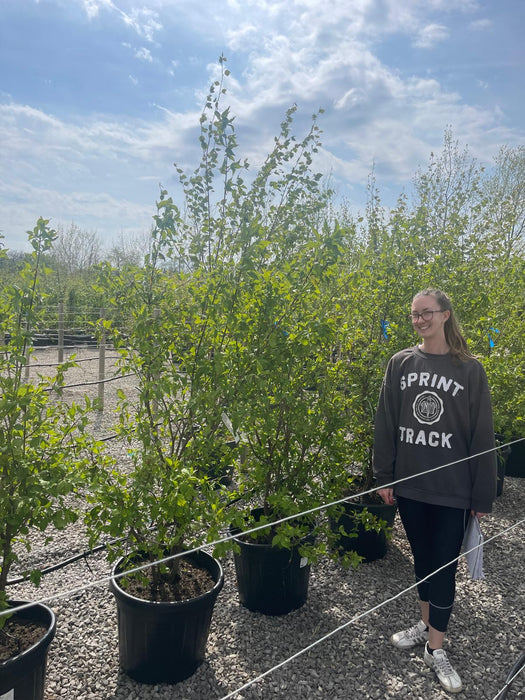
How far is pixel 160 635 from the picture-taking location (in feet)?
7.57

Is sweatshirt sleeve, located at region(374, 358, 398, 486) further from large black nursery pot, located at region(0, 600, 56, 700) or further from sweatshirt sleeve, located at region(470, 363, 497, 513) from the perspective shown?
large black nursery pot, located at region(0, 600, 56, 700)

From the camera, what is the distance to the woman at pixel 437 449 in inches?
93.7

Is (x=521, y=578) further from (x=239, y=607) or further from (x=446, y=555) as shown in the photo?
(x=239, y=607)

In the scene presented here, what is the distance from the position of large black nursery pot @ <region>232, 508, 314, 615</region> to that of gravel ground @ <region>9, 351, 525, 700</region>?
0.27 feet

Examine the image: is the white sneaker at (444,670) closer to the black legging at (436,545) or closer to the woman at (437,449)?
the woman at (437,449)

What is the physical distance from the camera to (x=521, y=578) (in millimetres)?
3598

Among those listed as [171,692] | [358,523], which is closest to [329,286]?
[358,523]

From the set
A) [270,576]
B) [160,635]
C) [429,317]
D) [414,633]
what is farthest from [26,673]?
[429,317]

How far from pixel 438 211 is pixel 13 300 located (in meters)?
5.42

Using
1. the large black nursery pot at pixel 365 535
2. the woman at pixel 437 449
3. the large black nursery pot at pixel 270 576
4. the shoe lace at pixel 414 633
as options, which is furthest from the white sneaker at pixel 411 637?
the large black nursery pot at pixel 365 535

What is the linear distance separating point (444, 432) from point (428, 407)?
139 mm

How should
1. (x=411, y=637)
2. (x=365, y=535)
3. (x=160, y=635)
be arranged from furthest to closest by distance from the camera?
(x=365, y=535)
(x=411, y=637)
(x=160, y=635)

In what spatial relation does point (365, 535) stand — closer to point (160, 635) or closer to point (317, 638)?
point (317, 638)

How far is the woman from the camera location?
2.38 meters
